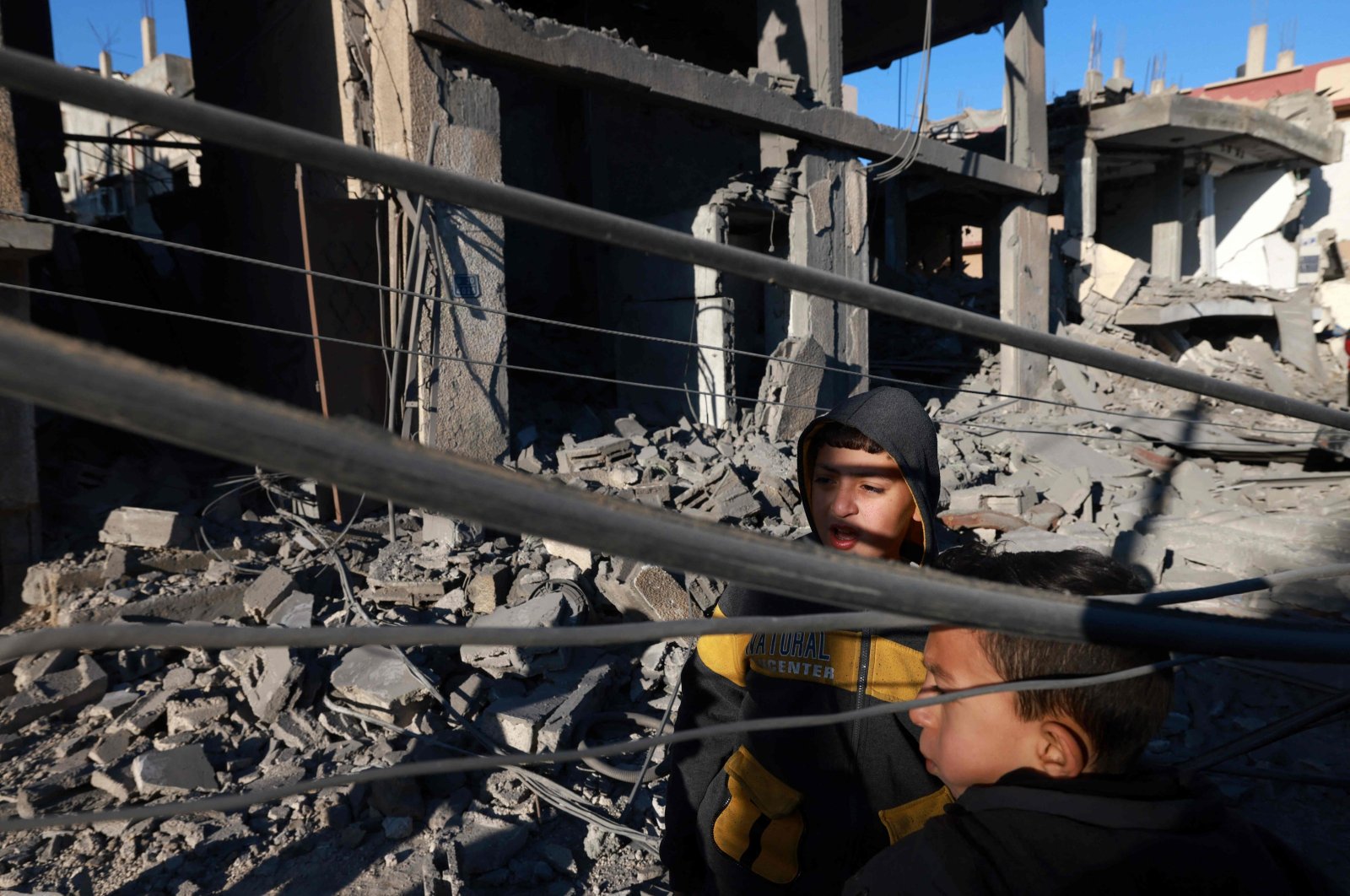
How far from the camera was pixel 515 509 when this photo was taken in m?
0.52

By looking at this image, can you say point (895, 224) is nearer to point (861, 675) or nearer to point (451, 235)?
point (451, 235)

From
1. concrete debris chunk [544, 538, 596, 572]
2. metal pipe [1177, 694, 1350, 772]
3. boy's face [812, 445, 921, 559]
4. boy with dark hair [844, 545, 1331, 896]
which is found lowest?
concrete debris chunk [544, 538, 596, 572]

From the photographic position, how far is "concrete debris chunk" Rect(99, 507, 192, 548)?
4.89 m

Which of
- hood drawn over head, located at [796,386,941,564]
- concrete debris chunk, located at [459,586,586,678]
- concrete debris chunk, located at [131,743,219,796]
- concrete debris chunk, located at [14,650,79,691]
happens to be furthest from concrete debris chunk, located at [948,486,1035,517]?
concrete debris chunk, located at [14,650,79,691]

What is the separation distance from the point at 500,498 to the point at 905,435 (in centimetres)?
133

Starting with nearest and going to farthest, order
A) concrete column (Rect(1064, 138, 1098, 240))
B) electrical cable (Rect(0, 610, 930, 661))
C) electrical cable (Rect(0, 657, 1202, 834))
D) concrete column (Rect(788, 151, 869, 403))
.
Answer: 1. electrical cable (Rect(0, 610, 930, 661))
2. electrical cable (Rect(0, 657, 1202, 834))
3. concrete column (Rect(788, 151, 869, 403))
4. concrete column (Rect(1064, 138, 1098, 240))

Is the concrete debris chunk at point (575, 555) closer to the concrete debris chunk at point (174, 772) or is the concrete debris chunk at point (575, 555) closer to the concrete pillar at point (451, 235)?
the concrete pillar at point (451, 235)

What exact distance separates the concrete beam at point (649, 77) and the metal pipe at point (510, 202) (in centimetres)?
544

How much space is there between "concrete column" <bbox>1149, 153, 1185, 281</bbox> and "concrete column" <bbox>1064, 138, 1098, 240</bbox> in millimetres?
3410

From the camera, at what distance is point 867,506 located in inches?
69.4

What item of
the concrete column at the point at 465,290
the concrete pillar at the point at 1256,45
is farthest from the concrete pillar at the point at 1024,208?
the concrete pillar at the point at 1256,45

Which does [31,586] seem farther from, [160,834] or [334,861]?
[334,861]

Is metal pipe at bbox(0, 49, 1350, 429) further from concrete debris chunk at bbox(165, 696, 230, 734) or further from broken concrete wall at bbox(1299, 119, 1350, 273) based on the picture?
broken concrete wall at bbox(1299, 119, 1350, 273)

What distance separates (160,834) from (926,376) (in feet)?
37.4
